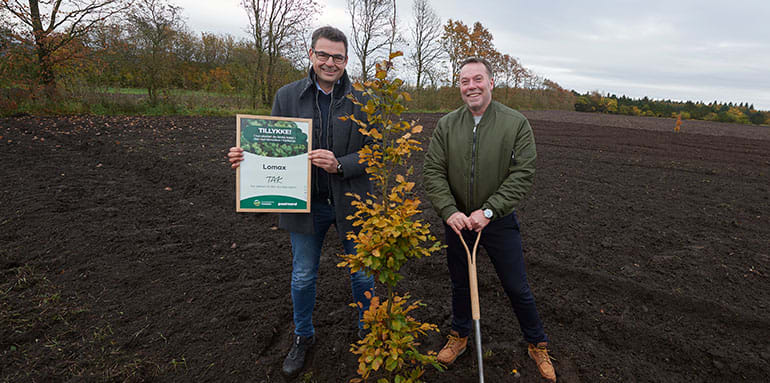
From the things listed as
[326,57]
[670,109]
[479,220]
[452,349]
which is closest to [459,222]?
[479,220]

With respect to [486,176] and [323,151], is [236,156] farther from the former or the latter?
[486,176]

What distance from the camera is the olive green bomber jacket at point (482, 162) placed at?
7.81 feet

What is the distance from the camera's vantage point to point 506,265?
259cm

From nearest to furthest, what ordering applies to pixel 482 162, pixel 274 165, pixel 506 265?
pixel 274 165, pixel 482 162, pixel 506 265

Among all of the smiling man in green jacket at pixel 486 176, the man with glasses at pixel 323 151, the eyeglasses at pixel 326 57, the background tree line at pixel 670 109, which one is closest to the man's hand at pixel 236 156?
the man with glasses at pixel 323 151

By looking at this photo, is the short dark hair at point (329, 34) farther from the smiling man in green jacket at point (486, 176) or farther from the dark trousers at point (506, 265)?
the dark trousers at point (506, 265)

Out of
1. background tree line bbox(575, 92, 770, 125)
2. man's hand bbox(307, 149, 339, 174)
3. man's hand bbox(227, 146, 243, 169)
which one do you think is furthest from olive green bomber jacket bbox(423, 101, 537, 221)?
background tree line bbox(575, 92, 770, 125)

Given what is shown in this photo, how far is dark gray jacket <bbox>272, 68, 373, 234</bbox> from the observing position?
2.45 m

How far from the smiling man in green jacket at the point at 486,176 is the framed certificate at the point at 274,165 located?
867 mm

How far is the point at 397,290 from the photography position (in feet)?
13.0

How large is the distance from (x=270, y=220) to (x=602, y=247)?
4840 millimetres

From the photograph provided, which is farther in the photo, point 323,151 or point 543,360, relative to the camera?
point 543,360

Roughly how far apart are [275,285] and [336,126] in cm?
225

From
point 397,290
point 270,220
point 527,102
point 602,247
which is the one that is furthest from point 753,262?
point 527,102
